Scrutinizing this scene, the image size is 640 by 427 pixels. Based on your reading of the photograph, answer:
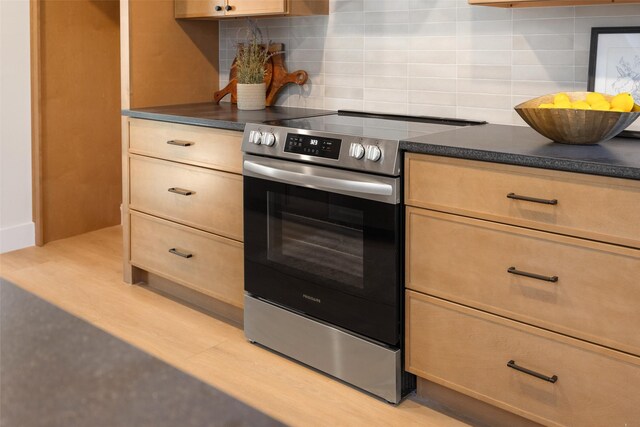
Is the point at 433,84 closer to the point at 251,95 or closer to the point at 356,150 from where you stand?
the point at 356,150

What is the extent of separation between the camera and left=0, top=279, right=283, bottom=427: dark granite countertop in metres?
0.56

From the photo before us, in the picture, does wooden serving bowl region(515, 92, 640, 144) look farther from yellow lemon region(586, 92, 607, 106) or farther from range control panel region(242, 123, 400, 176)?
range control panel region(242, 123, 400, 176)

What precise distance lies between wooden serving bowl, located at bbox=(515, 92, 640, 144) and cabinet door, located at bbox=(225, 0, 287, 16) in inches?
51.7

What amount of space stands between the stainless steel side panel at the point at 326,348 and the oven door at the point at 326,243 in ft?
0.14

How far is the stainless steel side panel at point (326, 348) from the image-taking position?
2359mm

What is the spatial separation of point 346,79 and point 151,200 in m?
1.09

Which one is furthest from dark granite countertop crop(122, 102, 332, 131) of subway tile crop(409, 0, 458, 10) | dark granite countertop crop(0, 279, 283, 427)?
dark granite countertop crop(0, 279, 283, 427)

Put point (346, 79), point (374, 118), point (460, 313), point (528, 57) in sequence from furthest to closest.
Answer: point (346, 79)
point (374, 118)
point (528, 57)
point (460, 313)

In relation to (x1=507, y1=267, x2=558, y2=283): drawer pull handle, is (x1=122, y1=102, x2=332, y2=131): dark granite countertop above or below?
above

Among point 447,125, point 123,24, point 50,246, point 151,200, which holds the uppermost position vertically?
point 123,24

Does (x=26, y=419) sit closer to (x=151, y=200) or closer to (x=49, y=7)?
(x=151, y=200)

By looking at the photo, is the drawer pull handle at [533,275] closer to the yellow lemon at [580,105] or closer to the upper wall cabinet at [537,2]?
the yellow lemon at [580,105]

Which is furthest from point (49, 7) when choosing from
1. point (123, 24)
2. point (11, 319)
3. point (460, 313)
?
point (11, 319)

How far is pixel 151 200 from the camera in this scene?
3.31 m
